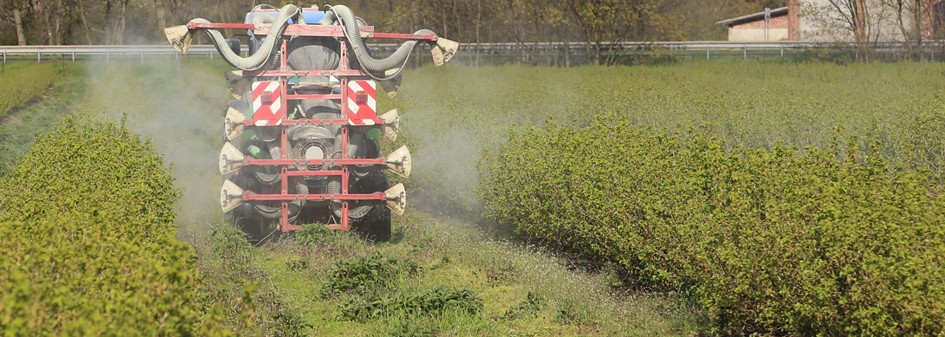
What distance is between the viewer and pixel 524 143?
14.5 meters

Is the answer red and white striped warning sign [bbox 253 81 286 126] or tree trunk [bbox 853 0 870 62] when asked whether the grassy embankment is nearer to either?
red and white striped warning sign [bbox 253 81 286 126]

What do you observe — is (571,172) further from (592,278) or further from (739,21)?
(739,21)

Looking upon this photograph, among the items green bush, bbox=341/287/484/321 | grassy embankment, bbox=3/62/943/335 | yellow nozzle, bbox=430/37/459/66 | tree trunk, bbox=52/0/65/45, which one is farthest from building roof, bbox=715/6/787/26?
green bush, bbox=341/287/484/321

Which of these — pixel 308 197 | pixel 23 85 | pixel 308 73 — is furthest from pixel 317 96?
pixel 23 85

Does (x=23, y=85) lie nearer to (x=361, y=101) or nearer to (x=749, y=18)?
(x=361, y=101)

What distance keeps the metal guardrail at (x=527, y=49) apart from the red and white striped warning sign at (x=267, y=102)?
120 ft

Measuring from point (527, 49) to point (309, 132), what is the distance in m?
44.0

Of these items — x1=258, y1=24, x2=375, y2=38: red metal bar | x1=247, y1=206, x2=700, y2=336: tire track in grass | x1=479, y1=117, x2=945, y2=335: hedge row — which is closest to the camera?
x1=479, y1=117, x2=945, y2=335: hedge row

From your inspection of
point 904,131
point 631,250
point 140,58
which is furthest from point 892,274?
point 140,58

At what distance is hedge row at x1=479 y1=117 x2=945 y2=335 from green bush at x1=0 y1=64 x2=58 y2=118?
69.4 ft

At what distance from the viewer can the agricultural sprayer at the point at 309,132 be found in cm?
1370

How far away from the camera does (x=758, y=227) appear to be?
8.98 metres

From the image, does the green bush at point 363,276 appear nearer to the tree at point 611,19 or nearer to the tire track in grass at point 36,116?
the tire track in grass at point 36,116

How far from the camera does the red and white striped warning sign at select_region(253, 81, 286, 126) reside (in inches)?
545
